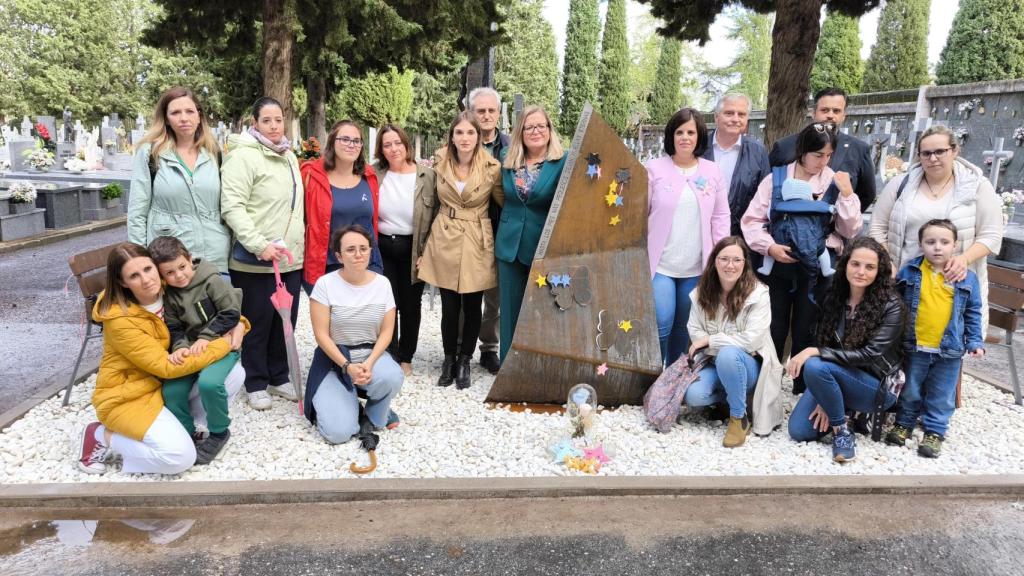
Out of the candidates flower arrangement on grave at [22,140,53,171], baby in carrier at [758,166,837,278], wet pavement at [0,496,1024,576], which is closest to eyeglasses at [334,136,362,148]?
wet pavement at [0,496,1024,576]

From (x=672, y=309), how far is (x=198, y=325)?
2.64m

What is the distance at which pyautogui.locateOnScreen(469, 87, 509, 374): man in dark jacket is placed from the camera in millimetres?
4262

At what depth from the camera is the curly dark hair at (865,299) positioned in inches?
136

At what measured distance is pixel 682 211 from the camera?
3975mm

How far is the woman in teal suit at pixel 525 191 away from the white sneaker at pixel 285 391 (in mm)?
1343

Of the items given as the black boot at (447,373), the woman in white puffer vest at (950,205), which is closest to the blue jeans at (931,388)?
the woman in white puffer vest at (950,205)

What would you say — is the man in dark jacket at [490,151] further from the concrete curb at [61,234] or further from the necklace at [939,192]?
the concrete curb at [61,234]

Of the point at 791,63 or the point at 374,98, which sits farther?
the point at 374,98

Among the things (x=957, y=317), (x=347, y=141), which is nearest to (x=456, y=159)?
(x=347, y=141)

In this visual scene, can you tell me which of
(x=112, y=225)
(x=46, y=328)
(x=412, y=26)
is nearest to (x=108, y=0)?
(x=112, y=225)

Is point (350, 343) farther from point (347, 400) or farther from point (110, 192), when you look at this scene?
point (110, 192)

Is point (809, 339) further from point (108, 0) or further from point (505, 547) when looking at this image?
point (108, 0)

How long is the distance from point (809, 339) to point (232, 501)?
11.0ft

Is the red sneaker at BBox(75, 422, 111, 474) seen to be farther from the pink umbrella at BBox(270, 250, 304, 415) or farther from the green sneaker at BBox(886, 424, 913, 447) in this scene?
the green sneaker at BBox(886, 424, 913, 447)
